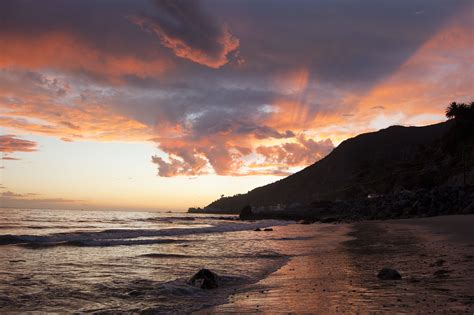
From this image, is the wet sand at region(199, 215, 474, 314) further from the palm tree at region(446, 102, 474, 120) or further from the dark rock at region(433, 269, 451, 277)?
the palm tree at region(446, 102, 474, 120)

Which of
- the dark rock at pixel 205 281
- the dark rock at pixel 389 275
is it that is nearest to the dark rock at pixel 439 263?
the dark rock at pixel 389 275

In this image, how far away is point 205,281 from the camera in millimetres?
10961

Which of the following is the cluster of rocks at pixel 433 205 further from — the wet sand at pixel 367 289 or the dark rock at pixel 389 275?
the dark rock at pixel 389 275

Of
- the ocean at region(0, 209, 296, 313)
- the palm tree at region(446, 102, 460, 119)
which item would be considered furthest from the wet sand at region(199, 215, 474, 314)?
the palm tree at region(446, 102, 460, 119)

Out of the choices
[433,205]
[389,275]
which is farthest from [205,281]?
[433,205]

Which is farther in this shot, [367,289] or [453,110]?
[453,110]

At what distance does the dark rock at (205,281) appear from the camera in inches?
428

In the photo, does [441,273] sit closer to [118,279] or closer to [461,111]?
[118,279]

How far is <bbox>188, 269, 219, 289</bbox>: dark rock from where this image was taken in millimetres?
10875

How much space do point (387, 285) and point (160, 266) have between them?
932 cm

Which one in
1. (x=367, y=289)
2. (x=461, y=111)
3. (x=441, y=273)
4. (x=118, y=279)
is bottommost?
(x=118, y=279)

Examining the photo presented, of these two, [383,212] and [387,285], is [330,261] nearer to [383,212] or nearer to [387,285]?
[387,285]

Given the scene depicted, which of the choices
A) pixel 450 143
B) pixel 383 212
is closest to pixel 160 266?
pixel 383 212

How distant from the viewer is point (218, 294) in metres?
10.1
